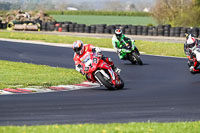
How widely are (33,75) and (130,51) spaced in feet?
20.1

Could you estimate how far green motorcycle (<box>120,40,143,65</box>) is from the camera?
2416 cm

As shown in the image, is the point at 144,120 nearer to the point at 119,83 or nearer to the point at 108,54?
the point at 119,83

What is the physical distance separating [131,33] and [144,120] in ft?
126

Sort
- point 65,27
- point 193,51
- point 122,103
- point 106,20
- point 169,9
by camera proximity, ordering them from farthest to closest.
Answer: point 106,20, point 169,9, point 65,27, point 193,51, point 122,103

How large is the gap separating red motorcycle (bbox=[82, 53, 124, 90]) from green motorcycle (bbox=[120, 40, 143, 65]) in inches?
314

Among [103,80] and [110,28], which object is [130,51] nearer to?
[103,80]

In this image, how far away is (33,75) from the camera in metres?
19.5

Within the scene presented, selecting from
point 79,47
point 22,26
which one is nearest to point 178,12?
point 22,26

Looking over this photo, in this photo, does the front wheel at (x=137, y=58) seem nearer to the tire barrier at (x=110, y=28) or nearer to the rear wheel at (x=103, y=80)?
the rear wheel at (x=103, y=80)

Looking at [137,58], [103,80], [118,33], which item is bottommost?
[137,58]

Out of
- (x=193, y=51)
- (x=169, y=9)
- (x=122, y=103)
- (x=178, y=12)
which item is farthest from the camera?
(x=169, y=9)

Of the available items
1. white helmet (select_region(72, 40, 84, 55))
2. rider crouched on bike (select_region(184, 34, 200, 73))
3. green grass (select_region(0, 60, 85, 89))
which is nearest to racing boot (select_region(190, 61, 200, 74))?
rider crouched on bike (select_region(184, 34, 200, 73))

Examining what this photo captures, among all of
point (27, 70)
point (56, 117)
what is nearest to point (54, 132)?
point (56, 117)

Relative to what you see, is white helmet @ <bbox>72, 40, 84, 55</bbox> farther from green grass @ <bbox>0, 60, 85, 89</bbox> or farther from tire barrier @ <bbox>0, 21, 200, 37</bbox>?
tire barrier @ <bbox>0, 21, 200, 37</bbox>
